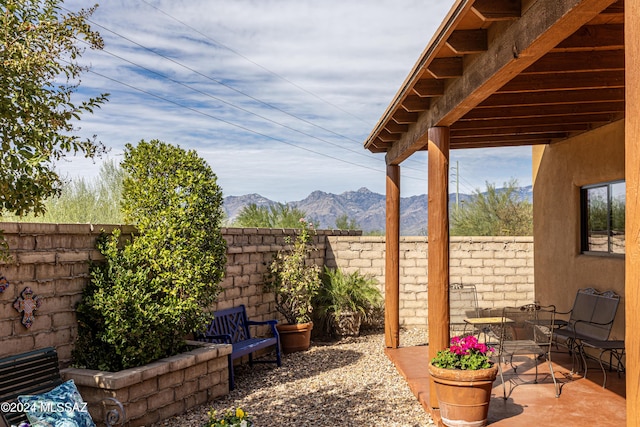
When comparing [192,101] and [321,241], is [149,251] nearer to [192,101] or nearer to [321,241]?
[321,241]

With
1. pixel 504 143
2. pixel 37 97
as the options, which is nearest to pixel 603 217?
pixel 504 143

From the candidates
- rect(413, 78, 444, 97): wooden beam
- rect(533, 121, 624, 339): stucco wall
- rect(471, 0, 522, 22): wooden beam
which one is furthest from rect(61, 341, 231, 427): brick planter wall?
rect(533, 121, 624, 339): stucco wall

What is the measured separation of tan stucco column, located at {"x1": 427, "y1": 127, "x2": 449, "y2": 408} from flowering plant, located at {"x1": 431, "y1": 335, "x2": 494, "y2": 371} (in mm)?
293

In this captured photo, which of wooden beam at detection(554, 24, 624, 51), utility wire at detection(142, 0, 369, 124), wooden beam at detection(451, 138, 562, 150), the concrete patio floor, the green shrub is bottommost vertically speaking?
the concrete patio floor

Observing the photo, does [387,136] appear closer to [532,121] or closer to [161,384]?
[532,121]

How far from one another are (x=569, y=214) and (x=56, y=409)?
6.79m

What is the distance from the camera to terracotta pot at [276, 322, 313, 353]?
873 centimetres

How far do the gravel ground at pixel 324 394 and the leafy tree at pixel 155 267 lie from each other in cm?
87

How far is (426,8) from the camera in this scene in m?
14.5

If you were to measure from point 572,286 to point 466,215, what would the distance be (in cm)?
1129

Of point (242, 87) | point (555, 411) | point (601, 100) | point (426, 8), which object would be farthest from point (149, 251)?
point (242, 87)

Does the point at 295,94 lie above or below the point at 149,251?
above

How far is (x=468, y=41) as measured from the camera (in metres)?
4.11

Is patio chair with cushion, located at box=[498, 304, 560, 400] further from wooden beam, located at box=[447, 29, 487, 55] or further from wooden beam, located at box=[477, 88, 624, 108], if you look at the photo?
wooden beam, located at box=[447, 29, 487, 55]
